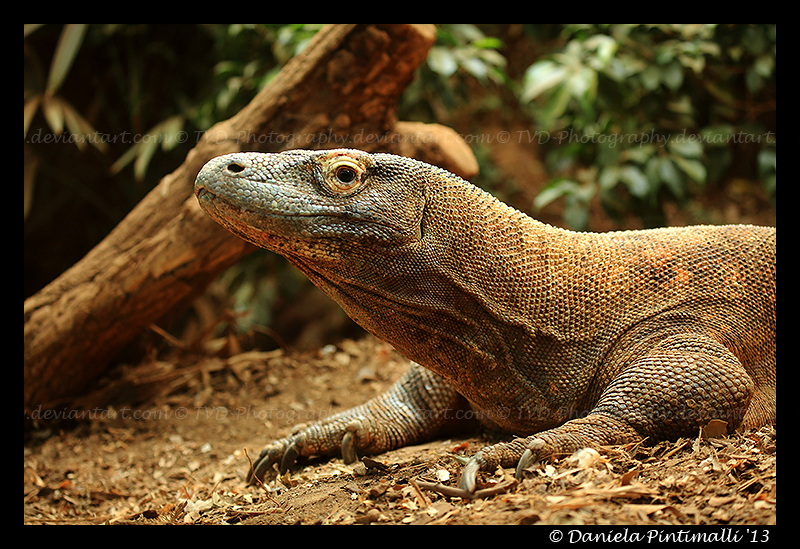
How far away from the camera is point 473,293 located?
3.17 metres

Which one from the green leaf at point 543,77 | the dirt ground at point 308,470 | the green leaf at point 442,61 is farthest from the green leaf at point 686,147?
the dirt ground at point 308,470

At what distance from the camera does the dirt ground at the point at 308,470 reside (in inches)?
94.7

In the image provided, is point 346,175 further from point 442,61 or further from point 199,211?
point 442,61

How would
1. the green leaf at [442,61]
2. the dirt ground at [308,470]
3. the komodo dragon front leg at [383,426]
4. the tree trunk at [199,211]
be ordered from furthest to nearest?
the green leaf at [442,61] < the tree trunk at [199,211] < the komodo dragon front leg at [383,426] < the dirt ground at [308,470]

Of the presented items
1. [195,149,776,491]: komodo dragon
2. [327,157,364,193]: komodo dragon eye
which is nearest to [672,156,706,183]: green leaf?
[195,149,776,491]: komodo dragon

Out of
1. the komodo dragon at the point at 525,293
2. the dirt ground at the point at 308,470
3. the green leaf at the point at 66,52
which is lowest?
the dirt ground at the point at 308,470

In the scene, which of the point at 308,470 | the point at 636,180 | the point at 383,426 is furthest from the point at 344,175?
the point at 636,180

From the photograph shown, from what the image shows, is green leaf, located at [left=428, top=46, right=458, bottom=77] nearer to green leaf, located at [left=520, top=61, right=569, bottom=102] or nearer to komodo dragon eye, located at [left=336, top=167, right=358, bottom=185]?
green leaf, located at [left=520, top=61, right=569, bottom=102]

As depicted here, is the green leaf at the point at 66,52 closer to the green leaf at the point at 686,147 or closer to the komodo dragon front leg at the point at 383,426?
the komodo dragon front leg at the point at 383,426

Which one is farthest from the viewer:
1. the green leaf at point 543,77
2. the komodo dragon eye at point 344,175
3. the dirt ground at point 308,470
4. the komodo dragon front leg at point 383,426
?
the green leaf at point 543,77

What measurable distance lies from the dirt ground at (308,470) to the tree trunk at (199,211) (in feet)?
2.29
